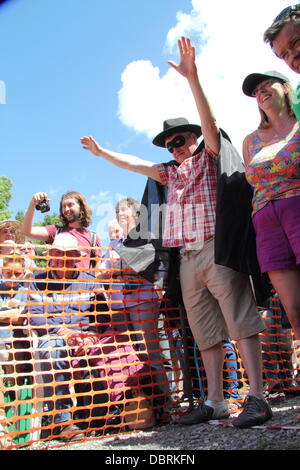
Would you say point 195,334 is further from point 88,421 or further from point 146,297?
point 88,421

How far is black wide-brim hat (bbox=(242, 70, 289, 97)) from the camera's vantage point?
2.51 metres

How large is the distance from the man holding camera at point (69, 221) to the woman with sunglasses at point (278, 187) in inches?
68.2

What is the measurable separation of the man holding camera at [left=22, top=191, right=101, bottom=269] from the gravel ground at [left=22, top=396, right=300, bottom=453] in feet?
4.88

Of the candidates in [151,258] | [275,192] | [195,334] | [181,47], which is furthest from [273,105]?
[195,334]

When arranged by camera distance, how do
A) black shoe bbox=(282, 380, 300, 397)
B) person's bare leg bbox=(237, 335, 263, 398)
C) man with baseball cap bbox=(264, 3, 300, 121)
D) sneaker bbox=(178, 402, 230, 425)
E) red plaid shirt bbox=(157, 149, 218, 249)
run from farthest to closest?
black shoe bbox=(282, 380, 300, 397)
red plaid shirt bbox=(157, 149, 218, 249)
sneaker bbox=(178, 402, 230, 425)
person's bare leg bbox=(237, 335, 263, 398)
man with baseball cap bbox=(264, 3, 300, 121)

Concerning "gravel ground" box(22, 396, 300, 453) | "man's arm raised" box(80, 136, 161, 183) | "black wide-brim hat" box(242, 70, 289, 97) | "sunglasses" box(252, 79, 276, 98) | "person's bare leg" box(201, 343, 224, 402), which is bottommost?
"gravel ground" box(22, 396, 300, 453)

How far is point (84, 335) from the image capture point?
3.18m

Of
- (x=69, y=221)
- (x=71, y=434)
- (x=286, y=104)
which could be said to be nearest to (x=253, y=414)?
(x=71, y=434)

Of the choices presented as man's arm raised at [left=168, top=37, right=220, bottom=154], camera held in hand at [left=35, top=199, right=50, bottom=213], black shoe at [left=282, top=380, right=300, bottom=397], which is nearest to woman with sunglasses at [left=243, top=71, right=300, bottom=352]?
man's arm raised at [left=168, top=37, right=220, bottom=154]

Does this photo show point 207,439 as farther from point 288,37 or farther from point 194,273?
point 288,37

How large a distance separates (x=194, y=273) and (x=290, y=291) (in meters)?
0.79

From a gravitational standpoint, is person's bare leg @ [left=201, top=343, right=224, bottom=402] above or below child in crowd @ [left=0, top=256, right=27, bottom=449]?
below

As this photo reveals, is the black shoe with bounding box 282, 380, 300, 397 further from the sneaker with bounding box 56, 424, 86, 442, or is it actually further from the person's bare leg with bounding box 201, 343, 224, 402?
the sneaker with bounding box 56, 424, 86, 442

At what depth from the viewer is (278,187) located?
2285 mm
